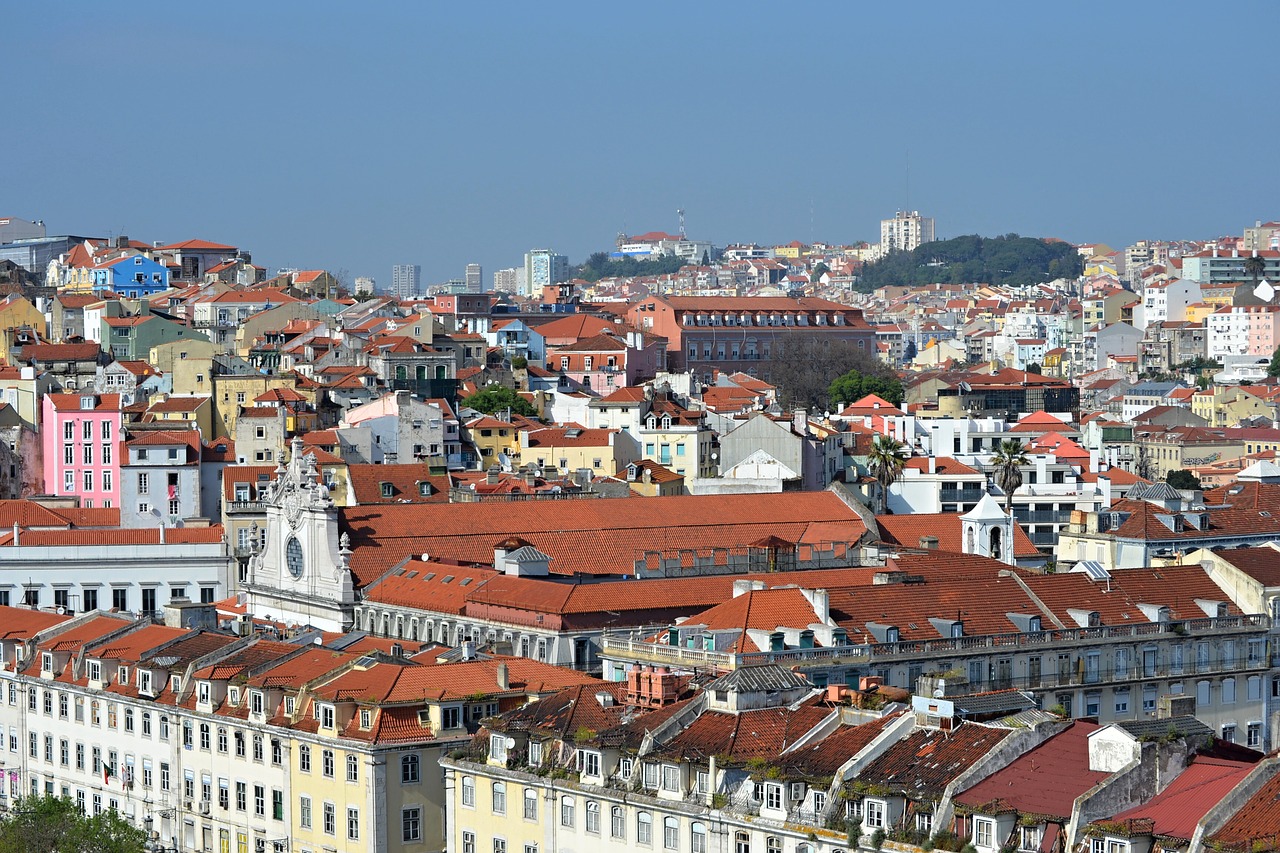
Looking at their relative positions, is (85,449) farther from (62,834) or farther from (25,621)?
(62,834)

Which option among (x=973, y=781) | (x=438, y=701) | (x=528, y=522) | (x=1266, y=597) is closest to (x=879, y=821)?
(x=973, y=781)

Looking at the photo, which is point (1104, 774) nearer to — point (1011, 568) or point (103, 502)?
point (1011, 568)

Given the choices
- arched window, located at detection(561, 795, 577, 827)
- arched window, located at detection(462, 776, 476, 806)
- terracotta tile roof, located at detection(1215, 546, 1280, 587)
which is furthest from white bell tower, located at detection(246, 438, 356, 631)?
arched window, located at detection(561, 795, 577, 827)

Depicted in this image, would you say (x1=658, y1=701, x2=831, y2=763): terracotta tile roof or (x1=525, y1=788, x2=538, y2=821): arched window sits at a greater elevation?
(x1=658, y1=701, x2=831, y2=763): terracotta tile roof

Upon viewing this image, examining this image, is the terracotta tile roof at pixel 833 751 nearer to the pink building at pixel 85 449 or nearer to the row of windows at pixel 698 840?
the row of windows at pixel 698 840

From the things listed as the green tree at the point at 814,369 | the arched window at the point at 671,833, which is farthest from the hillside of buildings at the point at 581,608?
the green tree at the point at 814,369

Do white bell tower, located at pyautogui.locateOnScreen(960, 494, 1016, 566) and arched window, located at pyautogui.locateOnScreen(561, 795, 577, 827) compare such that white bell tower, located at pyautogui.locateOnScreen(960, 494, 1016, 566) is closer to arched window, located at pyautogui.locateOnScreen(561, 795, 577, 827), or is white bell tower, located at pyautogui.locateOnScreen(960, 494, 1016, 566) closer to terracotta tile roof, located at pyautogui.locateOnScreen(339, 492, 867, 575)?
terracotta tile roof, located at pyautogui.locateOnScreen(339, 492, 867, 575)

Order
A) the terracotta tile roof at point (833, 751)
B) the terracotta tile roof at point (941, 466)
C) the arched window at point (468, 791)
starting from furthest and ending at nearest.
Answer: the terracotta tile roof at point (941, 466) < the arched window at point (468, 791) < the terracotta tile roof at point (833, 751)
